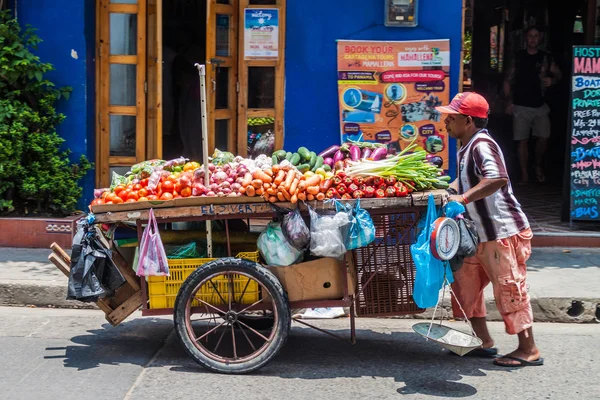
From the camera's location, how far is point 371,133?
28.1 feet

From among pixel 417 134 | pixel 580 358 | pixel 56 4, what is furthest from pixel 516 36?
pixel 580 358

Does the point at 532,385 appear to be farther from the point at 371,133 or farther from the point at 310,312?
the point at 371,133

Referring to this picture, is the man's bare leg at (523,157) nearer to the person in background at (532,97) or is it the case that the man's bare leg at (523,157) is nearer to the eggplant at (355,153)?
the person in background at (532,97)

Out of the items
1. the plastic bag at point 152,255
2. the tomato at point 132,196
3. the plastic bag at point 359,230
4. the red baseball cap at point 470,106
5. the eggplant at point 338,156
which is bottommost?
the plastic bag at point 152,255

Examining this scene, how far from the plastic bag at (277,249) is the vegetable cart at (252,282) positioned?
0.08m

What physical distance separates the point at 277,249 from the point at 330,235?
1.17 ft

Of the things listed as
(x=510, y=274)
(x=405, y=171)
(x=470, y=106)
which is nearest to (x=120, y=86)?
(x=405, y=171)

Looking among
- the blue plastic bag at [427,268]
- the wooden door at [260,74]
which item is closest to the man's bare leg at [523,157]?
the wooden door at [260,74]

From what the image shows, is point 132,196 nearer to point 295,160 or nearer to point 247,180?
point 247,180

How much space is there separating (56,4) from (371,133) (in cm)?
329

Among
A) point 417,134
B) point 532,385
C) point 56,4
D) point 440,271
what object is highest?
point 56,4

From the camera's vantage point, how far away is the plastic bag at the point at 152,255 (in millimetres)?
5301

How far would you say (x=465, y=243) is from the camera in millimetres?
5152

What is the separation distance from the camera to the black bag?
515 cm
